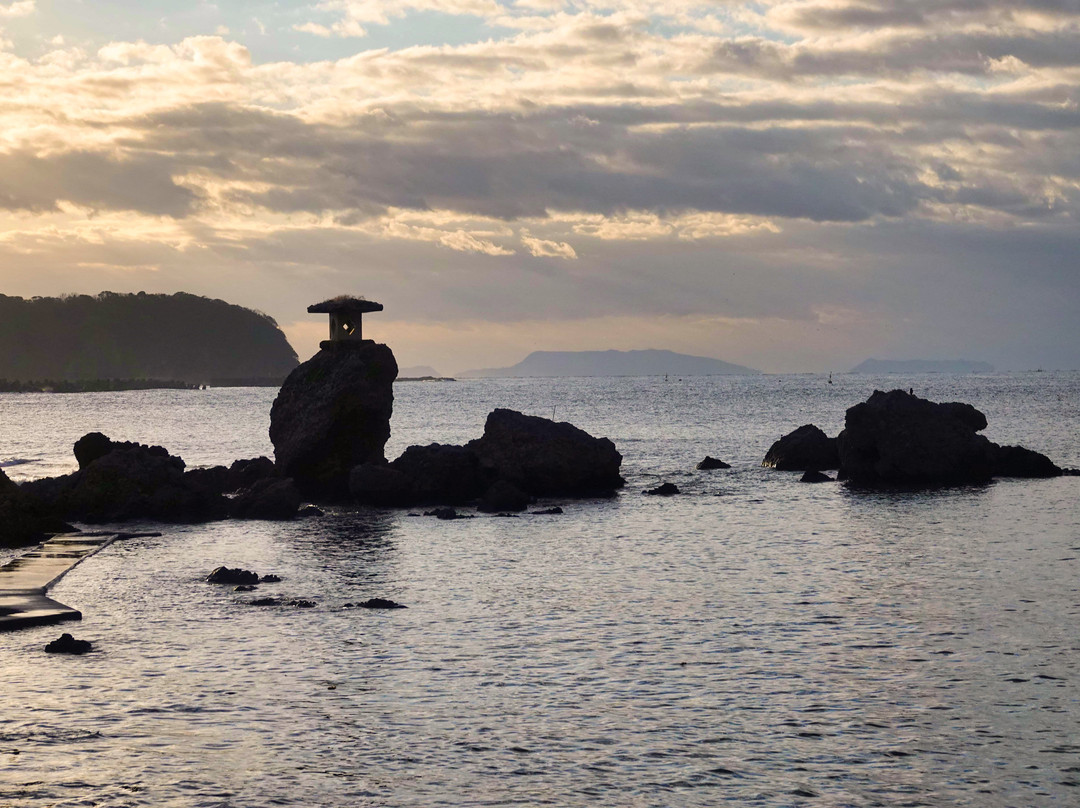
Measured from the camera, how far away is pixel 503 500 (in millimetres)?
41094

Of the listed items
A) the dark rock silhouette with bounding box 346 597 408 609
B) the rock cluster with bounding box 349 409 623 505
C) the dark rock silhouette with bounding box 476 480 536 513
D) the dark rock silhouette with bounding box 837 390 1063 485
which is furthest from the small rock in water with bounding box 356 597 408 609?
the dark rock silhouette with bounding box 837 390 1063 485

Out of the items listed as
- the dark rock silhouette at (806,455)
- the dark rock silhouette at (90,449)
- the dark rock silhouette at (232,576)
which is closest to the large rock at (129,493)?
the dark rock silhouette at (90,449)

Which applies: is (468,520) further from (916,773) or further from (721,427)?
(721,427)

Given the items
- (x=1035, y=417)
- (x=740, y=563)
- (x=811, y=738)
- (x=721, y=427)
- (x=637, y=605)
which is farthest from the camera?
(x=1035, y=417)

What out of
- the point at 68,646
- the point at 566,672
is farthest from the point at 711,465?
the point at 68,646

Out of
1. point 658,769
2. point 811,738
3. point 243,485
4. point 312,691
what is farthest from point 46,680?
point 243,485

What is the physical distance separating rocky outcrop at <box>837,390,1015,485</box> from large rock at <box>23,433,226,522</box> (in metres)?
26.8

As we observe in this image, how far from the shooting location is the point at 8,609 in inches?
843

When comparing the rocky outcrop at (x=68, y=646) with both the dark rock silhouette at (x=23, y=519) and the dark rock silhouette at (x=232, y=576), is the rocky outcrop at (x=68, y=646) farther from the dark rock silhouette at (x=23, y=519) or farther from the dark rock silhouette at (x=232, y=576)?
the dark rock silhouette at (x=23, y=519)

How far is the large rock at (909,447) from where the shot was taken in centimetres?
4919

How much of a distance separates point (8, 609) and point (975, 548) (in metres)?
23.4

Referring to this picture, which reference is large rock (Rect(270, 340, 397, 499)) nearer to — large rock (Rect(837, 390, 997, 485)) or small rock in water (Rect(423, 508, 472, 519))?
small rock in water (Rect(423, 508, 472, 519))

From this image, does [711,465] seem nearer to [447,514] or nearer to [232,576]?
[447,514]

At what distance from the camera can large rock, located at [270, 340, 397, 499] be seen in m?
45.5
